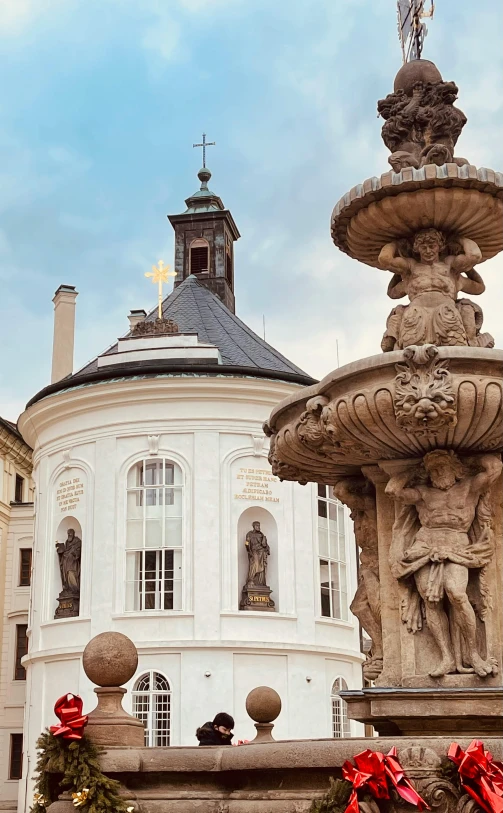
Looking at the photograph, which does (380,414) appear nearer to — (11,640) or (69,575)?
(69,575)

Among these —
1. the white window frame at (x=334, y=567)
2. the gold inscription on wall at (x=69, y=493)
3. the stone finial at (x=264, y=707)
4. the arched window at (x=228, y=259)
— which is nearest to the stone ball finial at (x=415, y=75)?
the stone finial at (x=264, y=707)

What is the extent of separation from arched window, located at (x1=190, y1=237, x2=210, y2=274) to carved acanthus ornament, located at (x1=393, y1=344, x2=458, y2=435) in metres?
36.2

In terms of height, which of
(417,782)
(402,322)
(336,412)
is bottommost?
(417,782)

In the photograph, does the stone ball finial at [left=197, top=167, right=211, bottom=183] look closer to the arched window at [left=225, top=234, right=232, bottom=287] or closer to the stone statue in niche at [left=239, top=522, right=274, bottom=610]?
the arched window at [left=225, top=234, right=232, bottom=287]

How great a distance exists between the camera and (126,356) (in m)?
31.1

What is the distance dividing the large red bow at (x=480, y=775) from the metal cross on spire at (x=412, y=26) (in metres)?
5.72

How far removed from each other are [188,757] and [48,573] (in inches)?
967

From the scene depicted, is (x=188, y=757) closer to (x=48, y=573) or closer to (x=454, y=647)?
(x=454, y=647)

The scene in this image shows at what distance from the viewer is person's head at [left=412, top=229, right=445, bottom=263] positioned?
830 cm

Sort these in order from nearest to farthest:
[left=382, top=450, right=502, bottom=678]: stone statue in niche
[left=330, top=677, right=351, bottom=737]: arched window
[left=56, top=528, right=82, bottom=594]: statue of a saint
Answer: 1. [left=382, top=450, right=502, bottom=678]: stone statue in niche
2. [left=330, top=677, right=351, bottom=737]: arched window
3. [left=56, top=528, right=82, bottom=594]: statue of a saint

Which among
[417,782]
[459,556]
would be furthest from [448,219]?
[417,782]

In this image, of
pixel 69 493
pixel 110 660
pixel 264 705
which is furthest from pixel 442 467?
pixel 69 493

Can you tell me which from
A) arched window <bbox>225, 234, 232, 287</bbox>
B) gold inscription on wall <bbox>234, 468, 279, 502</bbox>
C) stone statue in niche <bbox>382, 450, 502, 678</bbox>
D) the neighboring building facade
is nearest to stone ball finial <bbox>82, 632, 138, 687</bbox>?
stone statue in niche <bbox>382, 450, 502, 678</bbox>

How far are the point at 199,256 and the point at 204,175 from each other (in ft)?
18.8
